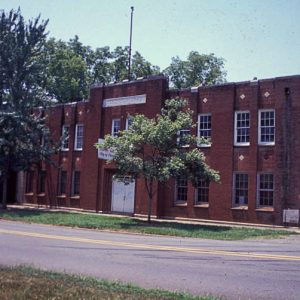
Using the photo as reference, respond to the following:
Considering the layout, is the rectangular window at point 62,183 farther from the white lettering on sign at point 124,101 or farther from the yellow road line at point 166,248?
the yellow road line at point 166,248

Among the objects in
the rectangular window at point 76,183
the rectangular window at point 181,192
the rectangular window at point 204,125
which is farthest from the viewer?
the rectangular window at point 76,183

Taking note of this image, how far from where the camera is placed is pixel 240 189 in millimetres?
27406

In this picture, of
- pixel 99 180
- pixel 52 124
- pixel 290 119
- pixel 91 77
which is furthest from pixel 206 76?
pixel 290 119

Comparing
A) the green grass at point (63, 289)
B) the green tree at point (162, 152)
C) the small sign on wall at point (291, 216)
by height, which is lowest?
the green grass at point (63, 289)

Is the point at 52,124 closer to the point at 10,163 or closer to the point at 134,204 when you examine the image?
the point at 10,163

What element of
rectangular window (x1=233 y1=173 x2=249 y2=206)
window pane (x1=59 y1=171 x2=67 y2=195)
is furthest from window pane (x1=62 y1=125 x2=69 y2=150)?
rectangular window (x1=233 y1=173 x2=249 y2=206)

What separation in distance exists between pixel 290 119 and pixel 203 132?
5.21m

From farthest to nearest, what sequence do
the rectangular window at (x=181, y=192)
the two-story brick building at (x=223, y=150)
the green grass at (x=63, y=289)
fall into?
the rectangular window at (x=181, y=192) → the two-story brick building at (x=223, y=150) → the green grass at (x=63, y=289)

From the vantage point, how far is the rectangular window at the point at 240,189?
2719cm

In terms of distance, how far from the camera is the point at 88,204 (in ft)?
111

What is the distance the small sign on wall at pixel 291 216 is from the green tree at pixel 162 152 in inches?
167

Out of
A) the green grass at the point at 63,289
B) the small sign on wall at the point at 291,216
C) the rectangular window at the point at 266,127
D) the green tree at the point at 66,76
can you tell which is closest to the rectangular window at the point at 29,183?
the green tree at the point at 66,76

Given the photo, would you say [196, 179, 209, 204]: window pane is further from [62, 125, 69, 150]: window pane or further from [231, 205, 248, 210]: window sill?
[62, 125, 69, 150]: window pane

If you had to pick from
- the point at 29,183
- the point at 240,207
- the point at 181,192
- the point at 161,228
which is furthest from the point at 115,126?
the point at 161,228
